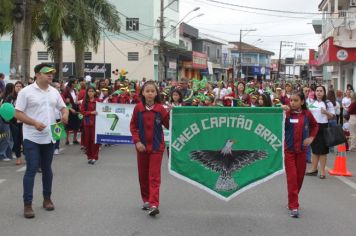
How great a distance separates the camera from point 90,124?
12219 millimetres

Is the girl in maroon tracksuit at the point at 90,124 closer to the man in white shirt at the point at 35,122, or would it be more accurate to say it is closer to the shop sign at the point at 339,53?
the man in white shirt at the point at 35,122

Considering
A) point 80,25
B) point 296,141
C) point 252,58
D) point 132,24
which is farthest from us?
point 252,58

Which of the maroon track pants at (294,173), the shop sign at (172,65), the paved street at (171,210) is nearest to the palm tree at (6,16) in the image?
the paved street at (171,210)

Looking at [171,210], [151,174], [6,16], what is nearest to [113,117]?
[171,210]

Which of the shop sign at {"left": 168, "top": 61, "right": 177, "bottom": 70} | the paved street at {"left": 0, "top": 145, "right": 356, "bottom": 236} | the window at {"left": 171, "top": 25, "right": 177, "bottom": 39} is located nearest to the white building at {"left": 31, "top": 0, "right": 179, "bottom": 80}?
the shop sign at {"left": 168, "top": 61, "right": 177, "bottom": 70}

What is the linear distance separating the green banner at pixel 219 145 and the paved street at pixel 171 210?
463 millimetres

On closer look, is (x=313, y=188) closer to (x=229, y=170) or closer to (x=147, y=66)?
(x=229, y=170)

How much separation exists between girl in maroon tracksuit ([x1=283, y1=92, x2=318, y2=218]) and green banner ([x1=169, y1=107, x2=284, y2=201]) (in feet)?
1.21

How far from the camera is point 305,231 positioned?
6324 millimetres

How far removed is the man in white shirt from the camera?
6805mm

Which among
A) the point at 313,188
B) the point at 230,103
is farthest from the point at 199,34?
the point at 313,188

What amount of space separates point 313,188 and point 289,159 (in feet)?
7.55

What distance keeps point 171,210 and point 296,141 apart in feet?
6.09

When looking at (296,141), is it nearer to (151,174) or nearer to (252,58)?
(151,174)
